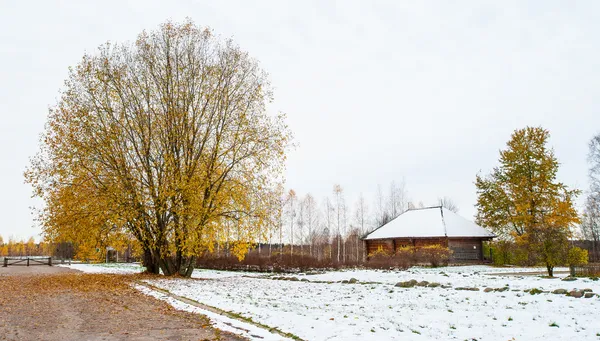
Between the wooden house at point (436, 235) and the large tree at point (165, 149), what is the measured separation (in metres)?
21.5

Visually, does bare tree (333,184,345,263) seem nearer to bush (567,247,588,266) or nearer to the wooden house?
the wooden house

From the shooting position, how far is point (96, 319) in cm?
972

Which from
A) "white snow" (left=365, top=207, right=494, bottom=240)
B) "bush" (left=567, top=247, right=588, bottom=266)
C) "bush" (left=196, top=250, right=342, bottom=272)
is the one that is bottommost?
"bush" (left=196, top=250, right=342, bottom=272)

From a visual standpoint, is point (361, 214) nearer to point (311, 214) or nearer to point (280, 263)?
point (311, 214)

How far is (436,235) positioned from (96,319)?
112ft

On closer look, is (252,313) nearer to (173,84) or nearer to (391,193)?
(173,84)

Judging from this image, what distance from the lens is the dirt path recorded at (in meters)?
7.91

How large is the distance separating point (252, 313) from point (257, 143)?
46.6 ft

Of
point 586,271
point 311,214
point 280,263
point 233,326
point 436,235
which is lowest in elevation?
point 280,263

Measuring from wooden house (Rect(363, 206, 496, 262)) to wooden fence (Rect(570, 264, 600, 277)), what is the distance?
1921cm

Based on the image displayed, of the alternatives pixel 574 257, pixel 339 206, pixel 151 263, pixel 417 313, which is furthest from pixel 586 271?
pixel 339 206

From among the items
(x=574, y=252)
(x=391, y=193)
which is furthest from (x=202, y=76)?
(x=391, y=193)

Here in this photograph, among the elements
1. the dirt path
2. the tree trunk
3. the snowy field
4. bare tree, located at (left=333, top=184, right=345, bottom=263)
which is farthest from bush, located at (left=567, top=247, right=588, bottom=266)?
bare tree, located at (left=333, top=184, right=345, bottom=263)

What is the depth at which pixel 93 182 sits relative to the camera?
72.5 ft
